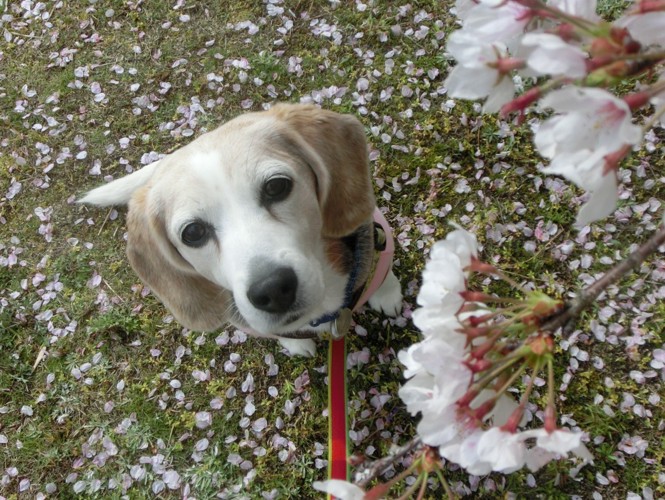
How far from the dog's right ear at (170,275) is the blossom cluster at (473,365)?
5.98 ft

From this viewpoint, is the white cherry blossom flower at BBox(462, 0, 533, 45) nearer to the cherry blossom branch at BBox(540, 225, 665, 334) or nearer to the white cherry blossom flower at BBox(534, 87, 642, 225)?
the white cherry blossom flower at BBox(534, 87, 642, 225)

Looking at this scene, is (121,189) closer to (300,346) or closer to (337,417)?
(300,346)

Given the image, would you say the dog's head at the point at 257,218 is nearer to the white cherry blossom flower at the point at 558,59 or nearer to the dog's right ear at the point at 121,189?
the dog's right ear at the point at 121,189

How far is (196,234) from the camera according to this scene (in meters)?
2.27

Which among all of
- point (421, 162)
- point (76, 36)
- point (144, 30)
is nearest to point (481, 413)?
point (421, 162)

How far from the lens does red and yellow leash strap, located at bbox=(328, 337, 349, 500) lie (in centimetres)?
215

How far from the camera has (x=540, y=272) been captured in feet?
10.3

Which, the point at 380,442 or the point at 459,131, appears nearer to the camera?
the point at 380,442

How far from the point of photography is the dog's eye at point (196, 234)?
222cm

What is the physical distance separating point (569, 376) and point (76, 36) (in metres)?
4.68

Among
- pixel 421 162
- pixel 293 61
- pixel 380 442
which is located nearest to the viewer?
pixel 380 442

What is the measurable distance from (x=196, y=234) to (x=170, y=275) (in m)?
0.49

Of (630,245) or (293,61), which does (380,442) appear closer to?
(630,245)

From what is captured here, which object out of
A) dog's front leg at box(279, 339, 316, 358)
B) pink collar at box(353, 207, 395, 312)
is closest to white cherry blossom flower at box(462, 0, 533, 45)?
pink collar at box(353, 207, 395, 312)
